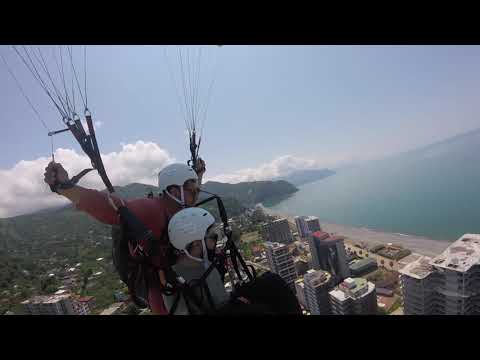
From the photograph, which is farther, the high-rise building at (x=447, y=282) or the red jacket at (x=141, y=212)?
the high-rise building at (x=447, y=282)

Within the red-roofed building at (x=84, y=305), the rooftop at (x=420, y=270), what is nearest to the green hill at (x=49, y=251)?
the red-roofed building at (x=84, y=305)

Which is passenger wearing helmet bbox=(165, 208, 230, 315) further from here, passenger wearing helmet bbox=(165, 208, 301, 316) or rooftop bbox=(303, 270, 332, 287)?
rooftop bbox=(303, 270, 332, 287)

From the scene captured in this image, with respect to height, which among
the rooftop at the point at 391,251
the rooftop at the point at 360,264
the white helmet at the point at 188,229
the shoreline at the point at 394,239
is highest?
the white helmet at the point at 188,229

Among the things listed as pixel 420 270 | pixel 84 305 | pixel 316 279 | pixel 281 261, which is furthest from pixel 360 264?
pixel 84 305

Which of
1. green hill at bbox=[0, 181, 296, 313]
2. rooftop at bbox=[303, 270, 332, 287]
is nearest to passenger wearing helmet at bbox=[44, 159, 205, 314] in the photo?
green hill at bbox=[0, 181, 296, 313]

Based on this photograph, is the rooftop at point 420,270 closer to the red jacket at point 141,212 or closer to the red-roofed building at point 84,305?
the red jacket at point 141,212
